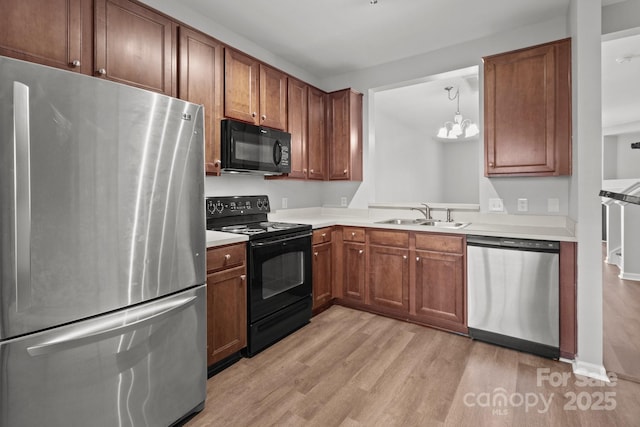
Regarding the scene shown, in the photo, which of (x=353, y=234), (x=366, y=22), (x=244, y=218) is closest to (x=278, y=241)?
(x=244, y=218)

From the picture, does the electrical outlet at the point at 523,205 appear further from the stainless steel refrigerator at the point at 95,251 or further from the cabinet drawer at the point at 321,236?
the stainless steel refrigerator at the point at 95,251

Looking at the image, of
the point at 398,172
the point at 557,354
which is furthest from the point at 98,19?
the point at 398,172

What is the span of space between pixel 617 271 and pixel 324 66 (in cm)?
506

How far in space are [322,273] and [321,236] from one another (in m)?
0.37

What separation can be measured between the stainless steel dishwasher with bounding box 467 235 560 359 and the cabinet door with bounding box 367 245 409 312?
552mm

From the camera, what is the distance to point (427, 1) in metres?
2.47

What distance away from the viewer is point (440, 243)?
283 cm

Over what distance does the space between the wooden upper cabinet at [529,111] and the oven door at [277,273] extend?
1762 mm

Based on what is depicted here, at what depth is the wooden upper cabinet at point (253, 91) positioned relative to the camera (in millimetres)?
2684

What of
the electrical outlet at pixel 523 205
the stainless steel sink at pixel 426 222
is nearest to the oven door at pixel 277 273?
the stainless steel sink at pixel 426 222

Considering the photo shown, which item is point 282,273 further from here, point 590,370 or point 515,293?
point 590,370

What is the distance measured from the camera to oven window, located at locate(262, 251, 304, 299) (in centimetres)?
253

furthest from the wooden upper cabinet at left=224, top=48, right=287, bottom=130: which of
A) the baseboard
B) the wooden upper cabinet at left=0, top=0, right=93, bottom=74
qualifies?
the baseboard

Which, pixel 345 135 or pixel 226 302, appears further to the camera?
pixel 345 135
